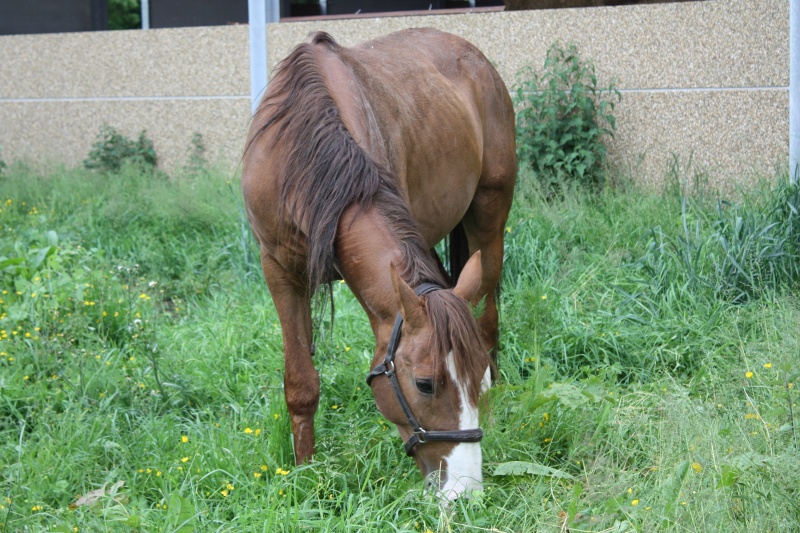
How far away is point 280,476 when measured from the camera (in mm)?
3156

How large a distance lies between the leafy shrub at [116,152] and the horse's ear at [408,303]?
595 centimetres

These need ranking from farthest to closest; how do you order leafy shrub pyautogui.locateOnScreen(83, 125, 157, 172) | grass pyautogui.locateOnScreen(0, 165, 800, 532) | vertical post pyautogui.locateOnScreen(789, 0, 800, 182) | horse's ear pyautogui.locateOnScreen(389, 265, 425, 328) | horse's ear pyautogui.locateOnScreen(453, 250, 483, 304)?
leafy shrub pyautogui.locateOnScreen(83, 125, 157, 172) → vertical post pyautogui.locateOnScreen(789, 0, 800, 182) → grass pyautogui.locateOnScreen(0, 165, 800, 532) → horse's ear pyautogui.locateOnScreen(453, 250, 483, 304) → horse's ear pyautogui.locateOnScreen(389, 265, 425, 328)

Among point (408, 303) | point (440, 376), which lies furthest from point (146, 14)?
point (440, 376)

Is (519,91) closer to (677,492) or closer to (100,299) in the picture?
(100,299)

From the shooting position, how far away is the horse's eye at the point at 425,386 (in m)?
2.61

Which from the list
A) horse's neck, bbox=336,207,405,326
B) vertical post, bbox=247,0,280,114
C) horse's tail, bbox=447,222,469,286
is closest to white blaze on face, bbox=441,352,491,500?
horse's neck, bbox=336,207,405,326

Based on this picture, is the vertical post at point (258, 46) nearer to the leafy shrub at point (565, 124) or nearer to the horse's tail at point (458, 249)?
the leafy shrub at point (565, 124)

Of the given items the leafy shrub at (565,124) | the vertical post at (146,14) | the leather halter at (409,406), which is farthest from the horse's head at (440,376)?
the vertical post at (146,14)

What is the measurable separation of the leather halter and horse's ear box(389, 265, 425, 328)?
4cm

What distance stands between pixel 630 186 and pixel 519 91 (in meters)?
1.10

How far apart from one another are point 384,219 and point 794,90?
4.16 m

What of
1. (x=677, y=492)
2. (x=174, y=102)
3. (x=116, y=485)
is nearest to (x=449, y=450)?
(x=677, y=492)

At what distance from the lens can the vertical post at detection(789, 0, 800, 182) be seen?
18.7 ft

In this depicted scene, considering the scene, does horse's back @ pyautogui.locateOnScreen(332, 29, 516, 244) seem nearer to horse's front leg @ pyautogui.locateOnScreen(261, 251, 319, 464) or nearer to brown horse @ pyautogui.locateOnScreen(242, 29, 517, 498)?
brown horse @ pyautogui.locateOnScreen(242, 29, 517, 498)
